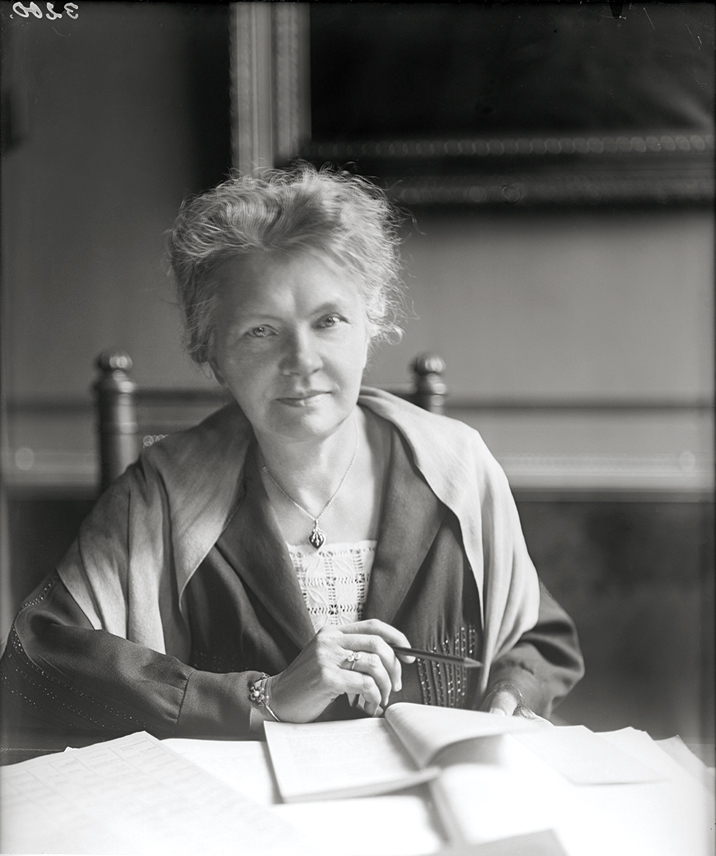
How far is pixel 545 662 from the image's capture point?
2.48 feet

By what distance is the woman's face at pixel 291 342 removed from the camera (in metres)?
0.69

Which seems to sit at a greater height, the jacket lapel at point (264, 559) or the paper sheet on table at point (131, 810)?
the jacket lapel at point (264, 559)

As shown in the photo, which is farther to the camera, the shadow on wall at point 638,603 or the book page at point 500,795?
the shadow on wall at point 638,603

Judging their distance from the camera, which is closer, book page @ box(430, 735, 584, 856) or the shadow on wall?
book page @ box(430, 735, 584, 856)

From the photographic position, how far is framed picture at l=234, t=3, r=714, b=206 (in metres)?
0.77

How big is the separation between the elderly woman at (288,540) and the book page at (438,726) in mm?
17

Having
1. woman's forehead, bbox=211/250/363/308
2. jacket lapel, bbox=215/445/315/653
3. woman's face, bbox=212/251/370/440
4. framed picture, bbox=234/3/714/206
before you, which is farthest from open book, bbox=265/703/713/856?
framed picture, bbox=234/3/714/206

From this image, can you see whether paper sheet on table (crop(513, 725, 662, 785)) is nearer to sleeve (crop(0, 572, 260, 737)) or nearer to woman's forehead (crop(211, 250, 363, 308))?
sleeve (crop(0, 572, 260, 737))

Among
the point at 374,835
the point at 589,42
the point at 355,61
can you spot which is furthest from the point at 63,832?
the point at 589,42

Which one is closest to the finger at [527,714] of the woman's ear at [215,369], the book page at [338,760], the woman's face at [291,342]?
the book page at [338,760]

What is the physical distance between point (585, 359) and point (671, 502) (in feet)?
0.62

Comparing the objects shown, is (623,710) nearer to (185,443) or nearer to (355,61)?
(185,443)

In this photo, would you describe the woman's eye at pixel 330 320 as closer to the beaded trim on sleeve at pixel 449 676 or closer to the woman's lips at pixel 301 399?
the woman's lips at pixel 301 399

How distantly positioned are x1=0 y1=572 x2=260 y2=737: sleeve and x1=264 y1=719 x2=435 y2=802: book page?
50mm
